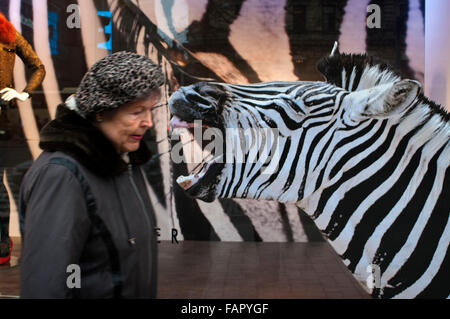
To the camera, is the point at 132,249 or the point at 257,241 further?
the point at 257,241

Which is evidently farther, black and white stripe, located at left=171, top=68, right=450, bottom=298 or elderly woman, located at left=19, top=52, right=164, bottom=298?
black and white stripe, located at left=171, top=68, right=450, bottom=298

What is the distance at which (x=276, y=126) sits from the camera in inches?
101

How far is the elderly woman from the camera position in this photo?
1.18 metres

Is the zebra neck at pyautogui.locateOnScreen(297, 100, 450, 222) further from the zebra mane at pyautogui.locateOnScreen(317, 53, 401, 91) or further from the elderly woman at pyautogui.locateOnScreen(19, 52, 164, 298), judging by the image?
the elderly woman at pyautogui.locateOnScreen(19, 52, 164, 298)

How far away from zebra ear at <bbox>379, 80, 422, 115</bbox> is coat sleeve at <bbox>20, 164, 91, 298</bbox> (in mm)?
1602

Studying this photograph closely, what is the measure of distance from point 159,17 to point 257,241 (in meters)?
2.29

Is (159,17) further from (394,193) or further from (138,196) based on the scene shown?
(138,196)

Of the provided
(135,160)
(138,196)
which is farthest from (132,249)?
(135,160)

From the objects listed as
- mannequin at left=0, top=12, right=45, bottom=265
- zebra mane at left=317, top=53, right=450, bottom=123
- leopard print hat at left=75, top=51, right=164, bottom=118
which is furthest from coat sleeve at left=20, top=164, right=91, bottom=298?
mannequin at left=0, top=12, right=45, bottom=265

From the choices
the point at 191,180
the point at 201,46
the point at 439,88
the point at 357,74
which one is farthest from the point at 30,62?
the point at 439,88

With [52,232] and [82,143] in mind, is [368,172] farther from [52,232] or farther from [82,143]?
[52,232]

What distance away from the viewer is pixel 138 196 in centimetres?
144

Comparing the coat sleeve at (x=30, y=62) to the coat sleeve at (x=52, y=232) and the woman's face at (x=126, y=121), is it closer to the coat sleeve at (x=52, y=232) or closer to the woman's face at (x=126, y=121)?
the woman's face at (x=126, y=121)
